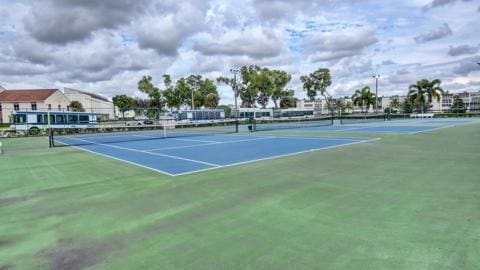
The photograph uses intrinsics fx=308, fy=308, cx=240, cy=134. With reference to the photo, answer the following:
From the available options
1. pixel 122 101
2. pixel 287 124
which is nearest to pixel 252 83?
pixel 287 124

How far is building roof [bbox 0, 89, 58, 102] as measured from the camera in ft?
178

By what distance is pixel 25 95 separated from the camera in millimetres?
55969

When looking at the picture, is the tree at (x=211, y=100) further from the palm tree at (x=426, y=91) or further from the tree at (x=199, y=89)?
the palm tree at (x=426, y=91)

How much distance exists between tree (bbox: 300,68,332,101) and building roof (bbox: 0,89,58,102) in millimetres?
49607

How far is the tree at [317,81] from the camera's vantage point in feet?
212

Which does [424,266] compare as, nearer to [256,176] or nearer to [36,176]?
[256,176]

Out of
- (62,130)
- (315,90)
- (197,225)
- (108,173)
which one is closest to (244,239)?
(197,225)

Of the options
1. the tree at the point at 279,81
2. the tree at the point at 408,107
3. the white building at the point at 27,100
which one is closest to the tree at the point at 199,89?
the tree at the point at 279,81

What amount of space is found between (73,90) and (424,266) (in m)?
82.9

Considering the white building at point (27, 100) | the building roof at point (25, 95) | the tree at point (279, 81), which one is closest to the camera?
the white building at point (27, 100)

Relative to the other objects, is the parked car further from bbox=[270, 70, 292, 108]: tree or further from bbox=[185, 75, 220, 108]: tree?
bbox=[270, 70, 292, 108]: tree

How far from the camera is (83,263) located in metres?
3.29

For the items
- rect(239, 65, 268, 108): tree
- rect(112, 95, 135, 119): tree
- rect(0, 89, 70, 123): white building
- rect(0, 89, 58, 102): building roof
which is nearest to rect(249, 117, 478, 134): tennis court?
rect(239, 65, 268, 108): tree

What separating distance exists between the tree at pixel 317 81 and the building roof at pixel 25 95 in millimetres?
49607
